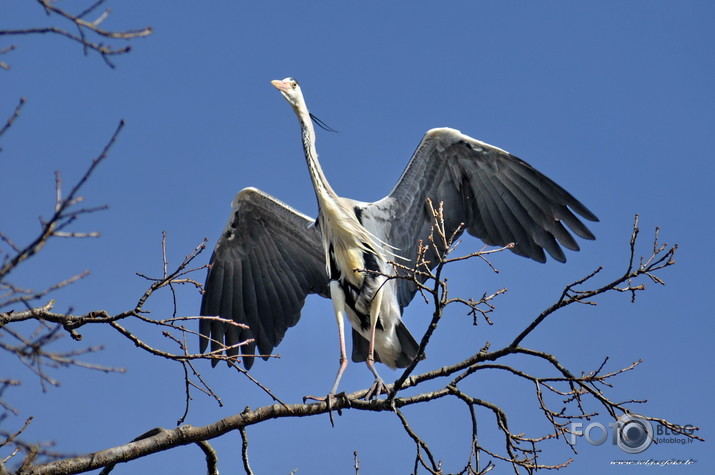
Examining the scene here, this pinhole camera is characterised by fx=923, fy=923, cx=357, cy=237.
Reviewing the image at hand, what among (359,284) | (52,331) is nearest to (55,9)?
A: (52,331)

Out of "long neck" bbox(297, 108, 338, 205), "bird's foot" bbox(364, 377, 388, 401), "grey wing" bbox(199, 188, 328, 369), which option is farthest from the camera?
"grey wing" bbox(199, 188, 328, 369)

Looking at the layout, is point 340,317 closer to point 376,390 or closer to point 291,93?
point 376,390

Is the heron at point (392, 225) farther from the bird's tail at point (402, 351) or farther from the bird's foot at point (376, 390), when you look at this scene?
the bird's foot at point (376, 390)

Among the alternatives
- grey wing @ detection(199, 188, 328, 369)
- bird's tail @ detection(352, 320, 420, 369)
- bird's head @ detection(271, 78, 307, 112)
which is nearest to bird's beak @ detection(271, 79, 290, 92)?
bird's head @ detection(271, 78, 307, 112)

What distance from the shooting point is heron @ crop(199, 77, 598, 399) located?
753cm

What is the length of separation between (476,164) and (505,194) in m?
0.36

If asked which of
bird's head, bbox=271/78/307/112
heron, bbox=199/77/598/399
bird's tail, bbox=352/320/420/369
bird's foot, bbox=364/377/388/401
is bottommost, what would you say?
bird's foot, bbox=364/377/388/401

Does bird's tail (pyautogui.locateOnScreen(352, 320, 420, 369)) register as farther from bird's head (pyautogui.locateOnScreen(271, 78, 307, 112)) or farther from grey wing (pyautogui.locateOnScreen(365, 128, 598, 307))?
bird's head (pyautogui.locateOnScreen(271, 78, 307, 112))

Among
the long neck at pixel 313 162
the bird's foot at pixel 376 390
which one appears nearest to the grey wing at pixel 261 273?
the long neck at pixel 313 162

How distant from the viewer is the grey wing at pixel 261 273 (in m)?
8.84

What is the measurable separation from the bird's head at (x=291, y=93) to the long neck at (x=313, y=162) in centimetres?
6

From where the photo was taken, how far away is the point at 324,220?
309 inches

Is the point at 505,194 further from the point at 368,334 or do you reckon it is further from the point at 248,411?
the point at 248,411

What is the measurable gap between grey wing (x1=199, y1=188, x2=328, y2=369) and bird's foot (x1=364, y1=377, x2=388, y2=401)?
96.2 inches
